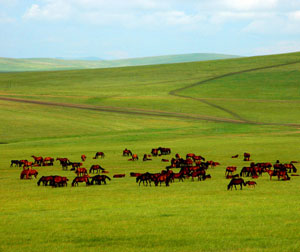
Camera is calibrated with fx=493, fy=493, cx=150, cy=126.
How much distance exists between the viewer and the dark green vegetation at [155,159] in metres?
11.9

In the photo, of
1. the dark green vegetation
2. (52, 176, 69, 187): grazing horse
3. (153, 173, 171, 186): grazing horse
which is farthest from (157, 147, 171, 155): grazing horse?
(52, 176, 69, 187): grazing horse

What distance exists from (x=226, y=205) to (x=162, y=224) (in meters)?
3.50

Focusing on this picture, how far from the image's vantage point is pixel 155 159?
36344mm

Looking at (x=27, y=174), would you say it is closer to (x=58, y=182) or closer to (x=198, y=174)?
(x=58, y=182)

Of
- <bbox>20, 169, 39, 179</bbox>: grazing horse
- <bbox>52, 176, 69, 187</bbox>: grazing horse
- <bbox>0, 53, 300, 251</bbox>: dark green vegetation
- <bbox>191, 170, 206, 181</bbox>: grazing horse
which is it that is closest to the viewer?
<bbox>0, 53, 300, 251</bbox>: dark green vegetation

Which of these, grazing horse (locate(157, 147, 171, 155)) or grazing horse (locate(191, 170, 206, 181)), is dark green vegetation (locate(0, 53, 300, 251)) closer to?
grazing horse (locate(191, 170, 206, 181))

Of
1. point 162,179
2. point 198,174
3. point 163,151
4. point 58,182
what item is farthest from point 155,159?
point 58,182

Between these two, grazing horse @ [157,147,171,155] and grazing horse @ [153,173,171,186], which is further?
grazing horse @ [157,147,171,155]

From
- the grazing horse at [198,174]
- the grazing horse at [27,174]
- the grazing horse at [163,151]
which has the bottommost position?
the grazing horse at [163,151]

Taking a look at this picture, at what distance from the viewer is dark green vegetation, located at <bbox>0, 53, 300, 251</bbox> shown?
468 inches

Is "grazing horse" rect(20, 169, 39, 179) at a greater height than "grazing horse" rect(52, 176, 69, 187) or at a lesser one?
lesser

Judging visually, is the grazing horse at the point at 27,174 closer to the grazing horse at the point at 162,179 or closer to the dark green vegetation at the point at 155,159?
the dark green vegetation at the point at 155,159

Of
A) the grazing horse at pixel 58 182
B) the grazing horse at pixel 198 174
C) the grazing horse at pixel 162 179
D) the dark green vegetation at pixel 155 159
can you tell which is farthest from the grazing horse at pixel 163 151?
the grazing horse at pixel 58 182

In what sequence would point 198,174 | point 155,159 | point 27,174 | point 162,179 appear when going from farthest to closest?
1. point 155,159
2. point 27,174
3. point 198,174
4. point 162,179
